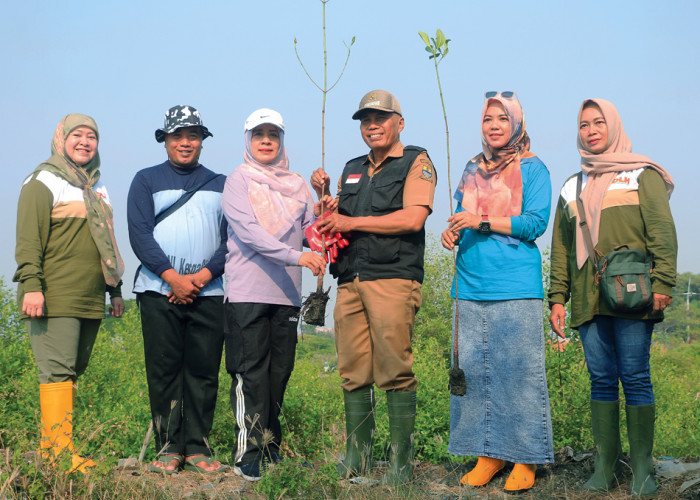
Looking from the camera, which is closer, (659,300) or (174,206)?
(659,300)

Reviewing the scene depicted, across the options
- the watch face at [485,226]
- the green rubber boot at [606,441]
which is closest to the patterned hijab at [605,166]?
the watch face at [485,226]

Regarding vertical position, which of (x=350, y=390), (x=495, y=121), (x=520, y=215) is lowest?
(x=350, y=390)

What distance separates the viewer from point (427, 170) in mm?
4535

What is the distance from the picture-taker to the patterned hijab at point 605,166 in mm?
4375

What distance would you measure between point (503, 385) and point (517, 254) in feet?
2.86

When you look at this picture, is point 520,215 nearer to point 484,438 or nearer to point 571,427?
point 484,438

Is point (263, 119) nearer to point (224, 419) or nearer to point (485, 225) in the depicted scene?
point (485, 225)

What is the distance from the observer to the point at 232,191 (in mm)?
4836

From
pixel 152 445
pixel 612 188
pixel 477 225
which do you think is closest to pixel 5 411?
pixel 152 445

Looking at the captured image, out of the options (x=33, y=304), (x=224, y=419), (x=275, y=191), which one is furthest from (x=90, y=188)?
(x=224, y=419)

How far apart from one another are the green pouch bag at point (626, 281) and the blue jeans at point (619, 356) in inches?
5.5

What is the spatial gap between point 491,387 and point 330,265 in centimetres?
136

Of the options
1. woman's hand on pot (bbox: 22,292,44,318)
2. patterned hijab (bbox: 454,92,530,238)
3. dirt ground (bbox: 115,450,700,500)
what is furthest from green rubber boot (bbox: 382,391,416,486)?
woman's hand on pot (bbox: 22,292,44,318)

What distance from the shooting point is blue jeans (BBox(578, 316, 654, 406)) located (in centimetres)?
420
